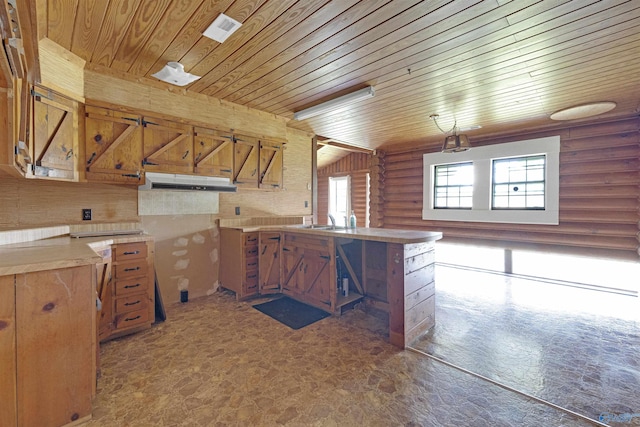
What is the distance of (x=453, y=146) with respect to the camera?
12.0 ft

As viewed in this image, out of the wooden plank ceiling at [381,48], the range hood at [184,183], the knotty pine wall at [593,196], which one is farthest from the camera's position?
the knotty pine wall at [593,196]

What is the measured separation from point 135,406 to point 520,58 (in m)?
4.14

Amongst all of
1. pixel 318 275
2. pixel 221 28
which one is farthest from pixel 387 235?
pixel 221 28

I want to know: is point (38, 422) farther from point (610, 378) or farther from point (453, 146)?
point (453, 146)

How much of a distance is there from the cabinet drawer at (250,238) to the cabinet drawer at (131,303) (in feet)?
4.21

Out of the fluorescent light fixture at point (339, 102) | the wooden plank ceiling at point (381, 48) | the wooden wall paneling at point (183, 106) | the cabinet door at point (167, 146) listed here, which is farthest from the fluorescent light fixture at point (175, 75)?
the fluorescent light fixture at point (339, 102)

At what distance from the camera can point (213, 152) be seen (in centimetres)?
363

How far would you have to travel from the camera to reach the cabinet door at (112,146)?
280cm

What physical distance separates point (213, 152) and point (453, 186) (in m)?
4.76

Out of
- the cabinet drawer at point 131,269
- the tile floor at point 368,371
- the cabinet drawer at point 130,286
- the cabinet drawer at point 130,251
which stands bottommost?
the tile floor at point 368,371

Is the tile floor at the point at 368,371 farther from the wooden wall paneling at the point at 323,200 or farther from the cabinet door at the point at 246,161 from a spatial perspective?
the wooden wall paneling at the point at 323,200

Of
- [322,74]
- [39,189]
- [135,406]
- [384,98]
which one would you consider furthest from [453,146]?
[39,189]

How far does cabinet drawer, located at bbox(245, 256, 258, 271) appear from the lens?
12.5 feet

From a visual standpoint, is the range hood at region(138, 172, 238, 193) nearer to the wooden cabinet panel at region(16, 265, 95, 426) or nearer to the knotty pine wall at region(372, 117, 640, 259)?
the wooden cabinet panel at region(16, 265, 95, 426)
